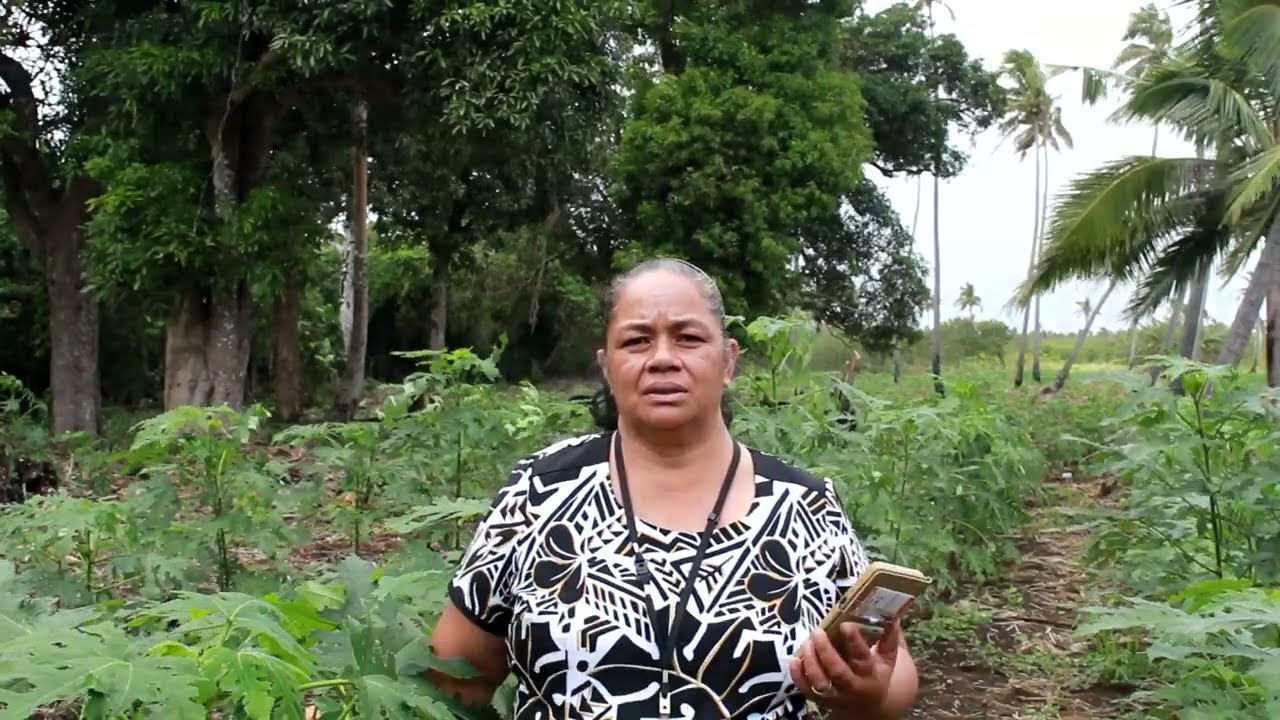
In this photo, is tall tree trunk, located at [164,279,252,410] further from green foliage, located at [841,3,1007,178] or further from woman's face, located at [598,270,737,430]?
green foliage, located at [841,3,1007,178]

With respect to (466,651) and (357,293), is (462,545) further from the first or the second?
(357,293)

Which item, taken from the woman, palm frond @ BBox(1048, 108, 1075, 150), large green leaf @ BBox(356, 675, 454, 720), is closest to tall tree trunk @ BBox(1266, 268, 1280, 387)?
the woman

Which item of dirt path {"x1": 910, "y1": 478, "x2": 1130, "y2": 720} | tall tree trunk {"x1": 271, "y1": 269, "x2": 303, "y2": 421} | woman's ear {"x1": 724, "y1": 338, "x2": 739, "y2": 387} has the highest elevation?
woman's ear {"x1": 724, "y1": 338, "x2": 739, "y2": 387}

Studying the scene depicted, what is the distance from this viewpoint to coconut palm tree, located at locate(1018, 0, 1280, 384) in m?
13.1

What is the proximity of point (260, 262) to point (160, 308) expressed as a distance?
2.01 meters

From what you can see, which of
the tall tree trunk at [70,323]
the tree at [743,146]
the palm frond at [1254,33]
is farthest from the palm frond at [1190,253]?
the tall tree trunk at [70,323]

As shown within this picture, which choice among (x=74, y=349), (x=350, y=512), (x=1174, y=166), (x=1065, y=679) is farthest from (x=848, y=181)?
(x=350, y=512)

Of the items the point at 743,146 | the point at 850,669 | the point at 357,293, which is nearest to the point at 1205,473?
the point at 850,669

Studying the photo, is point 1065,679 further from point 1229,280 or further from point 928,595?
point 1229,280

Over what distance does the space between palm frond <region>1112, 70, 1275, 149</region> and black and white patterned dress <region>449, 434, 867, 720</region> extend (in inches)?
520

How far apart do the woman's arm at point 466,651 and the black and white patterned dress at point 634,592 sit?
0.03 m

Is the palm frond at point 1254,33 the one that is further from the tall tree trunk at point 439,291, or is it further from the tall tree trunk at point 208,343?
the tall tree trunk at point 439,291

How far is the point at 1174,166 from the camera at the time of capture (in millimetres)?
13469

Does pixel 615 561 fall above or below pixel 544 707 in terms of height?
above
